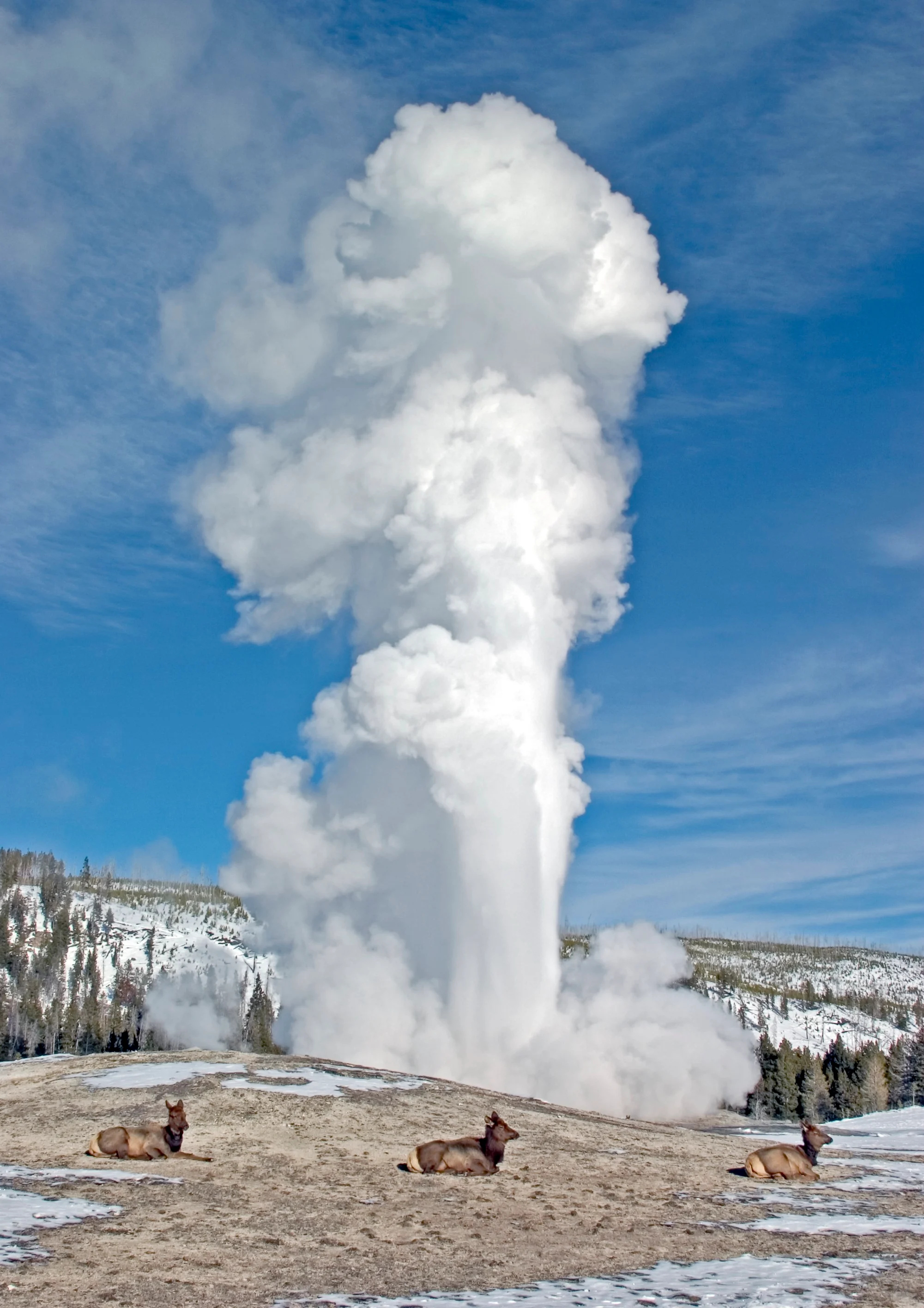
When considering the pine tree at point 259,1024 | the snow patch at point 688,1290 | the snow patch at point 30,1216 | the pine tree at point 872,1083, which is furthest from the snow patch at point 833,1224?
the pine tree at point 872,1083

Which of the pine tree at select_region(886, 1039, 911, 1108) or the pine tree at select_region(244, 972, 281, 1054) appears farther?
the pine tree at select_region(244, 972, 281, 1054)

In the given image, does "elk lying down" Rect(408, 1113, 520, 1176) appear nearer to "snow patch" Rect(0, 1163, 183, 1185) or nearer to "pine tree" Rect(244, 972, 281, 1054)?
"snow patch" Rect(0, 1163, 183, 1185)

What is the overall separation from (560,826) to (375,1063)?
61.7 ft

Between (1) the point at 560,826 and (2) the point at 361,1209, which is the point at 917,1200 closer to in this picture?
(2) the point at 361,1209

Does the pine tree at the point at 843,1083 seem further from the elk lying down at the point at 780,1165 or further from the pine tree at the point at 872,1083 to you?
the elk lying down at the point at 780,1165

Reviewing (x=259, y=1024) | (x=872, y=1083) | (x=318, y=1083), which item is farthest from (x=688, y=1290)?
(x=259, y=1024)

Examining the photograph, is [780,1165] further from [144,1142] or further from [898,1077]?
[898,1077]

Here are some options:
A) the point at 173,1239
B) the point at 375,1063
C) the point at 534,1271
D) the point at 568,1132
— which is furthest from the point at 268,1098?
the point at 375,1063

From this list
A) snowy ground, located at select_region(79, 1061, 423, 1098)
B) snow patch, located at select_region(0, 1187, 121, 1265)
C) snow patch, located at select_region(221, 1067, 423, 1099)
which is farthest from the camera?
snowy ground, located at select_region(79, 1061, 423, 1098)

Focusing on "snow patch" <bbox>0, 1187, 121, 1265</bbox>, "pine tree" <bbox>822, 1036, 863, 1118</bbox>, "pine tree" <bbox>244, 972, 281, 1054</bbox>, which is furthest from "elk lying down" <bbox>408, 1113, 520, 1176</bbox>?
"pine tree" <bbox>822, 1036, 863, 1118</bbox>

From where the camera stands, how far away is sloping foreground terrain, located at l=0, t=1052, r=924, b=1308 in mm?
17781

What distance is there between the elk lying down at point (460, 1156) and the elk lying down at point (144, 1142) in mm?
5472

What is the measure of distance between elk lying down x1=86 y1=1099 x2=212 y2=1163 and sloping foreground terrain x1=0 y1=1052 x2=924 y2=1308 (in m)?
0.42

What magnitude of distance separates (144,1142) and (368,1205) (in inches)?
281
